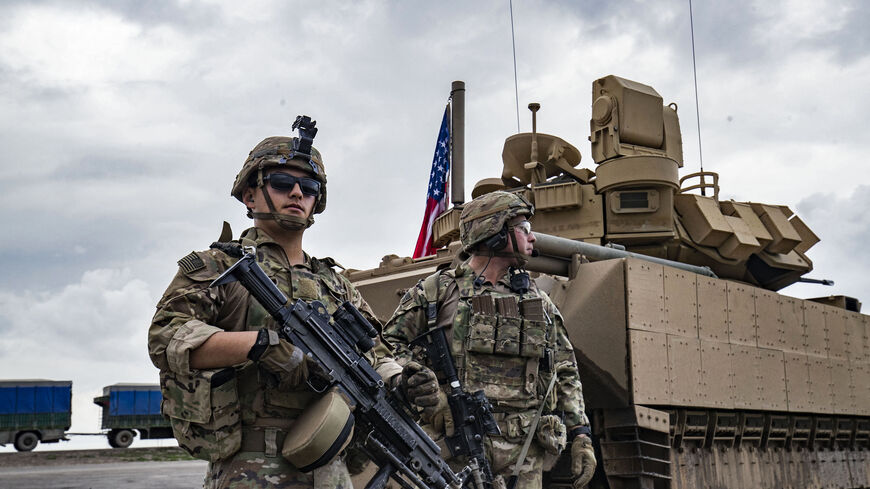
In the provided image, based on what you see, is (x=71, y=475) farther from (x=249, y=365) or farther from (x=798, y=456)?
(x=249, y=365)

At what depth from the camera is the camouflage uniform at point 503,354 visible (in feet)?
15.6

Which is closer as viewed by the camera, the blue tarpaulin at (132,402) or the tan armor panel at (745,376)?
the tan armor panel at (745,376)

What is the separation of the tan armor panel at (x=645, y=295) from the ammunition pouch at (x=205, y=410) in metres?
5.41

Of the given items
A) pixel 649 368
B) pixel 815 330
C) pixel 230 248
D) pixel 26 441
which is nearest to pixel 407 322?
pixel 230 248

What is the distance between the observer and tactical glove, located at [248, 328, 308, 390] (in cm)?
295

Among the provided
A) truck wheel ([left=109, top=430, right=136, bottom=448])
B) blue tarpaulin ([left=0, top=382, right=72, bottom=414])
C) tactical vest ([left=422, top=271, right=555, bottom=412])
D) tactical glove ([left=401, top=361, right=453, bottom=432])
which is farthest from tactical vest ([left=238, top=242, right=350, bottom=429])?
truck wheel ([left=109, top=430, right=136, bottom=448])

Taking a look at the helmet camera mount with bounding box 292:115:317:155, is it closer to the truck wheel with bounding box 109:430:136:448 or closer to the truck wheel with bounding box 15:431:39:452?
the truck wheel with bounding box 15:431:39:452

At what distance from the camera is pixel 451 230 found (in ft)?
36.8

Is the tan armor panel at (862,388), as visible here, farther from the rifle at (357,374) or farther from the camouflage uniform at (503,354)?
the rifle at (357,374)

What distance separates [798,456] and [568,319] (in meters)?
4.24

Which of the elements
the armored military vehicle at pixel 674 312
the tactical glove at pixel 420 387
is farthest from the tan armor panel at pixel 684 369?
the tactical glove at pixel 420 387

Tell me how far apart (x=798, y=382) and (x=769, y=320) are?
0.89m

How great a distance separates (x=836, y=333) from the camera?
11.2m

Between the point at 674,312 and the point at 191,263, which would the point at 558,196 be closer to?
the point at 674,312
